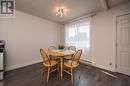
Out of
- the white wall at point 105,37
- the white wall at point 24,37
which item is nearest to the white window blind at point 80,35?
the white wall at point 105,37

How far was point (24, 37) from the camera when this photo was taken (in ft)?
11.8

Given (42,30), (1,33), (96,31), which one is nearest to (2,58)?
(1,33)

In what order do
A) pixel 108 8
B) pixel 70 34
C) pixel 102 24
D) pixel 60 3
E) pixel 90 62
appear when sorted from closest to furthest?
1. pixel 60 3
2. pixel 108 8
3. pixel 102 24
4. pixel 90 62
5. pixel 70 34

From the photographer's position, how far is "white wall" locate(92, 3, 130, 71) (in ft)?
9.60

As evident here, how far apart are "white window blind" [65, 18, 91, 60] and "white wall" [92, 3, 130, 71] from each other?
315mm

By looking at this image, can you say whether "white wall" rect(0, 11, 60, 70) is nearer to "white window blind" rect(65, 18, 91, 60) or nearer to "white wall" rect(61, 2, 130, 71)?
"white window blind" rect(65, 18, 91, 60)

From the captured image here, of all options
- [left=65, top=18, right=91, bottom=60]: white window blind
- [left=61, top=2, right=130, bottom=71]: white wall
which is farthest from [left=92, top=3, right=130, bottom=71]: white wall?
[left=65, top=18, right=91, bottom=60]: white window blind

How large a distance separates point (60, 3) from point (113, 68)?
2.98 meters

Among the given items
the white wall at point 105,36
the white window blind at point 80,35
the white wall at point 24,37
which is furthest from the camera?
the white window blind at point 80,35

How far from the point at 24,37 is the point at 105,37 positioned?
3359 millimetres

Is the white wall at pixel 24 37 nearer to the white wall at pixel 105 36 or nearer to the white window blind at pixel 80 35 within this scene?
the white window blind at pixel 80 35

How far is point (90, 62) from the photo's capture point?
144 inches

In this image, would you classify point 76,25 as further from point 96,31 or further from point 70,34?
point 96,31

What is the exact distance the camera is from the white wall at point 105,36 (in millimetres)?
2926
